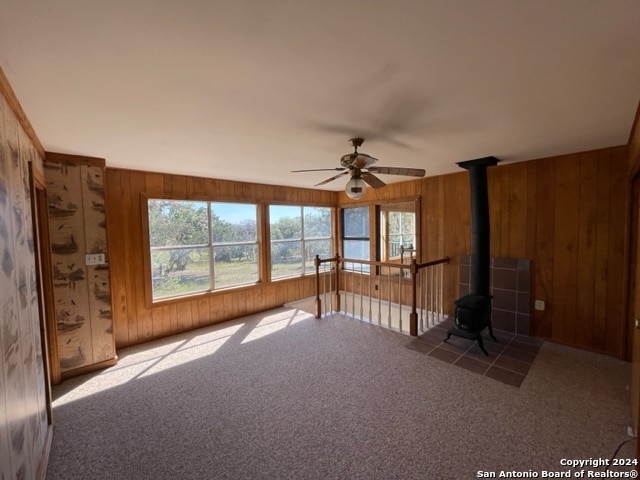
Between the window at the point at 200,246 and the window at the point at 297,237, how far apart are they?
42cm


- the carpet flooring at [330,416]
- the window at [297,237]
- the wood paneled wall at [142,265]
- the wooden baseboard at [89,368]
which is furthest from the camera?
the window at [297,237]

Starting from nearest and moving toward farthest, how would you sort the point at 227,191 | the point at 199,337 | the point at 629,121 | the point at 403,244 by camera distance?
the point at 629,121, the point at 199,337, the point at 227,191, the point at 403,244

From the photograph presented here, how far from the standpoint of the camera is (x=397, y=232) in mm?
5207

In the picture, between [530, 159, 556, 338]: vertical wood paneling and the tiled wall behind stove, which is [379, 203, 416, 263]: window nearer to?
the tiled wall behind stove

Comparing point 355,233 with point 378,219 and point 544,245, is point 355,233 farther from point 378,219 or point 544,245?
point 544,245

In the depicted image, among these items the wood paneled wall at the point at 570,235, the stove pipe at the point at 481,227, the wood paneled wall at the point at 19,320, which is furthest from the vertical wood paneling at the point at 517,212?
the wood paneled wall at the point at 19,320

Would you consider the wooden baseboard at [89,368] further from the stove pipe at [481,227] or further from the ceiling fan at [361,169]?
the stove pipe at [481,227]

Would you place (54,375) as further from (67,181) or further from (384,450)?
(384,450)

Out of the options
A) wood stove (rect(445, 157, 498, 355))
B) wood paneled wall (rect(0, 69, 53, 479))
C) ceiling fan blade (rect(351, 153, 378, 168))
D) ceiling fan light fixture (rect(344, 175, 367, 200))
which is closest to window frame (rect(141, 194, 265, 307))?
wood paneled wall (rect(0, 69, 53, 479))

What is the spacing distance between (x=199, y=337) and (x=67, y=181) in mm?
2339

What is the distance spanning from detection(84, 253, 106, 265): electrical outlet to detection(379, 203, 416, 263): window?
13.9 ft

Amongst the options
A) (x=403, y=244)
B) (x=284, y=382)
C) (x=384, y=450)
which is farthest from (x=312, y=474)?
(x=403, y=244)

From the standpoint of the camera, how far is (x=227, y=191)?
4.28 metres

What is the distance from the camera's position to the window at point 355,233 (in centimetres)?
550
